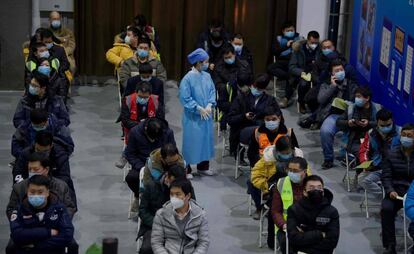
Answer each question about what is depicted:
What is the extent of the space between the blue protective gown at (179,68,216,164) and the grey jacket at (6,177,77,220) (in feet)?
9.57

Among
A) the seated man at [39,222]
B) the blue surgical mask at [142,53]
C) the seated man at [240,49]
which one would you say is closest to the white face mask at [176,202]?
the seated man at [39,222]

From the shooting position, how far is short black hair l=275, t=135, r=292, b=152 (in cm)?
917

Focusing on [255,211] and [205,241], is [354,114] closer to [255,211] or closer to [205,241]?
[255,211]

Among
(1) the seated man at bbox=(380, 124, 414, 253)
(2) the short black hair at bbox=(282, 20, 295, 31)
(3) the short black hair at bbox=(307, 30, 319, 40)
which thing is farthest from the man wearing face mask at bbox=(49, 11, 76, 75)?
(1) the seated man at bbox=(380, 124, 414, 253)

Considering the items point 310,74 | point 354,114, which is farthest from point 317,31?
point 354,114

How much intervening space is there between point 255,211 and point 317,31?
5.28 m

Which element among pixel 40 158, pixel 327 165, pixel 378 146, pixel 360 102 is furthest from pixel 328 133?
pixel 40 158

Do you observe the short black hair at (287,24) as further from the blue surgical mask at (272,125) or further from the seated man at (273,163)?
the seated man at (273,163)

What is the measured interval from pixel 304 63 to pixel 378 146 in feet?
12.6

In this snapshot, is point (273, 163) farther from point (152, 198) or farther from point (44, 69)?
point (44, 69)

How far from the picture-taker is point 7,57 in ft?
49.4

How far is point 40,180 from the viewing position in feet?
25.7

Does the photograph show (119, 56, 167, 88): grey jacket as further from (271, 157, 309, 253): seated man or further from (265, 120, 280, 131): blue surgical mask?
(271, 157, 309, 253): seated man

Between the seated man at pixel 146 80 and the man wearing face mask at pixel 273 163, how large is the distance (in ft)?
7.91
